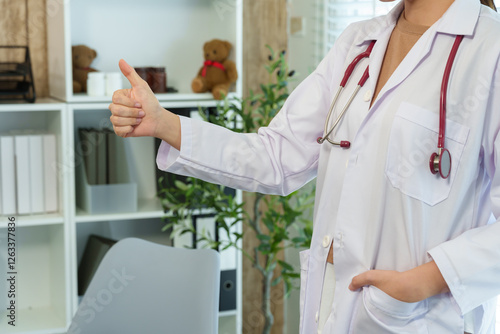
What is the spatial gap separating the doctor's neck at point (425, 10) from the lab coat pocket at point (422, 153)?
204mm

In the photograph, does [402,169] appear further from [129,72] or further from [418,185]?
[129,72]

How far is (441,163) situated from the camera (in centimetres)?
100

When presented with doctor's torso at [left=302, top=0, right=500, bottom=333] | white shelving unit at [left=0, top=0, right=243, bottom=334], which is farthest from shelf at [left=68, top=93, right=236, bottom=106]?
doctor's torso at [left=302, top=0, right=500, bottom=333]

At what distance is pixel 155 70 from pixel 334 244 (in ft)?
4.30

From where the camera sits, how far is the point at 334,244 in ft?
3.70

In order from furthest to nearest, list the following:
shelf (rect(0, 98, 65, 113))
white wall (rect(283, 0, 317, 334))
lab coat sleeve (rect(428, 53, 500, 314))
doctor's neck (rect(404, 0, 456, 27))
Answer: white wall (rect(283, 0, 317, 334)), shelf (rect(0, 98, 65, 113)), doctor's neck (rect(404, 0, 456, 27)), lab coat sleeve (rect(428, 53, 500, 314))

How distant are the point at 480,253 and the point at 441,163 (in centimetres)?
16

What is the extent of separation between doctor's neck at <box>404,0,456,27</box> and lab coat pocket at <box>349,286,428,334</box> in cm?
50

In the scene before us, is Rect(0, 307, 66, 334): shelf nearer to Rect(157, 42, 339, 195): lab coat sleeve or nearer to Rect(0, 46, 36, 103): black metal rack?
Rect(0, 46, 36, 103): black metal rack

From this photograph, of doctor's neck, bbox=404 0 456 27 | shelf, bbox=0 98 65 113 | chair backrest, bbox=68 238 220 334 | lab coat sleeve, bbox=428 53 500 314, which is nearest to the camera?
lab coat sleeve, bbox=428 53 500 314

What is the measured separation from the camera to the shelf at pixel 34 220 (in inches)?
82.0

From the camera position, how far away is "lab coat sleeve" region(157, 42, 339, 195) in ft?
→ 3.98

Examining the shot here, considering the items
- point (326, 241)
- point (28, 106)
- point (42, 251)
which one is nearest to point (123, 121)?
point (326, 241)

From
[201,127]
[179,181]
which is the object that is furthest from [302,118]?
[179,181]
